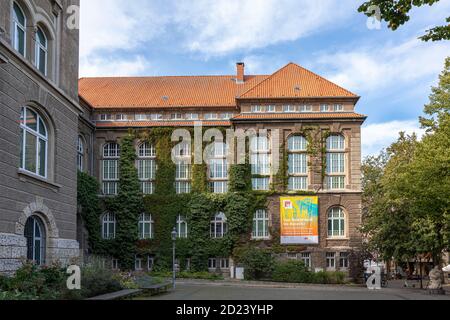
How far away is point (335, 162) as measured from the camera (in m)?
48.7

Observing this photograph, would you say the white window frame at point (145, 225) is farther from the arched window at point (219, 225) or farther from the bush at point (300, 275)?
the bush at point (300, 275)

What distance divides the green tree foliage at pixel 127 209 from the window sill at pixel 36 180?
2269 centimetres

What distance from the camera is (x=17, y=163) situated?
72.6 ft

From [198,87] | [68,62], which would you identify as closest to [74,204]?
[68,62]

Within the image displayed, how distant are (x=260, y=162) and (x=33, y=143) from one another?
26.4 meters

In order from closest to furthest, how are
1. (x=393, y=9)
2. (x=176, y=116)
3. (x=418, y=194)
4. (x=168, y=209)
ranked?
(x=393, y=9) → (x=418, y=194) → (x=168, y=209) → (x=176, y=116)

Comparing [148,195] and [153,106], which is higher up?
[153,106]

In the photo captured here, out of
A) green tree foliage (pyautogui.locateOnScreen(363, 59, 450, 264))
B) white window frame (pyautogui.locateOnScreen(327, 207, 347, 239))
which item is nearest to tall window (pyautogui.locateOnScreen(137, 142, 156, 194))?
white window frame (pyautogui.locateOnScreen(327, 207, 347, 239))

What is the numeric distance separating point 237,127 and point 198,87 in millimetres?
8144

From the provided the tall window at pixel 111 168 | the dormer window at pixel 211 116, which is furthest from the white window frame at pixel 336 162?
the tall window at pixel 111 168

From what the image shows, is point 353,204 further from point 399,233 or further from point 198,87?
point 198,87

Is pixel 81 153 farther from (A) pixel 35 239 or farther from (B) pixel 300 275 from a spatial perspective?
(A) pixel 35 239

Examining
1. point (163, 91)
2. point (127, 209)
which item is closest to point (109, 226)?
point (127, 209)
